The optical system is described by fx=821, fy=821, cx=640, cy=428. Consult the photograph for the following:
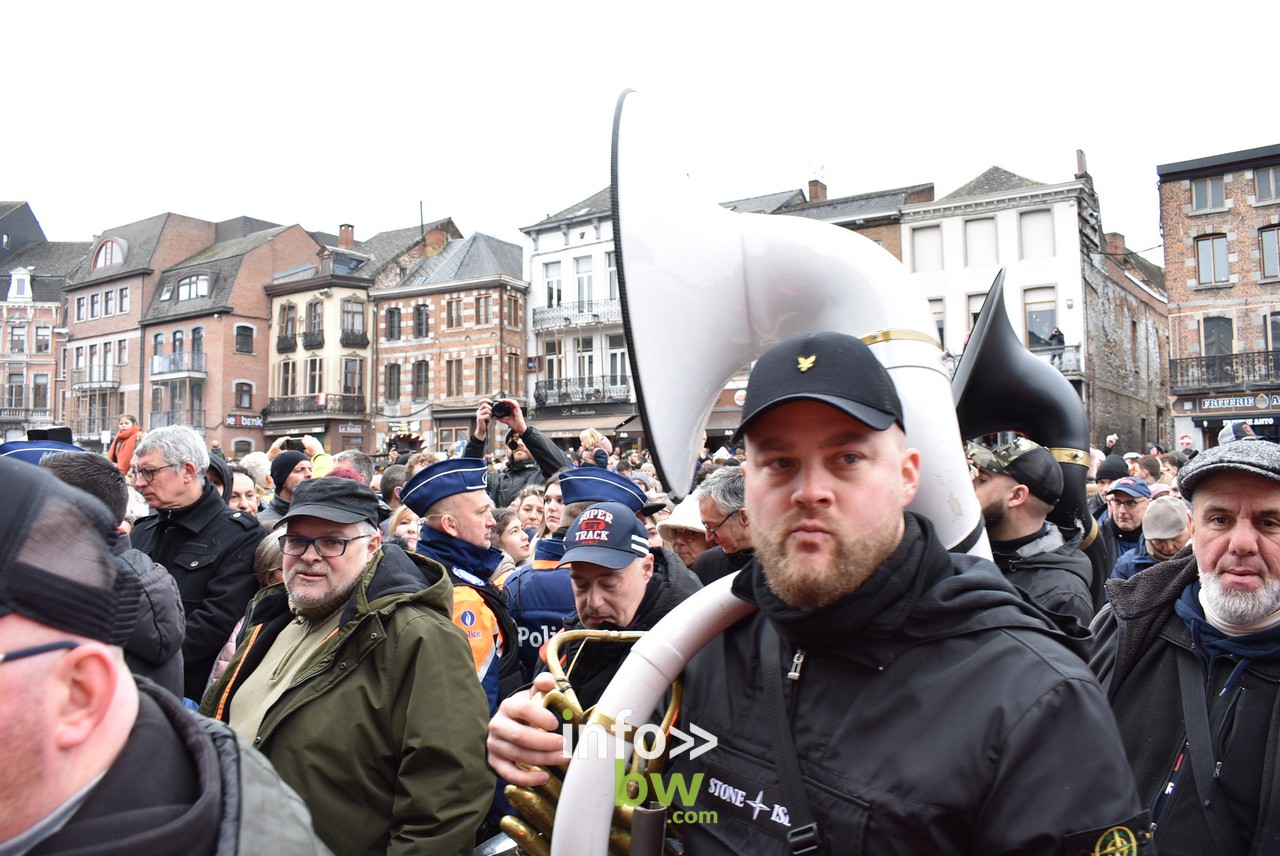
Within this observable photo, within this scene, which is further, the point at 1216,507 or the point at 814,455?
the point at 1216,507

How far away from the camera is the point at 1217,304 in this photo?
25.4 metres

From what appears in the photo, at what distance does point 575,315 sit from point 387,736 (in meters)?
30.8

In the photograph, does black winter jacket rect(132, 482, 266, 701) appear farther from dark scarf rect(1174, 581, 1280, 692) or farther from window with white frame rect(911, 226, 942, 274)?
window with white frame rect(911, 226, 942, 274)

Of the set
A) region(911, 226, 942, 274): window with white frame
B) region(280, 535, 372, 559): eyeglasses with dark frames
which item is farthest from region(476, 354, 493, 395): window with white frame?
region(280, 535, 372, 559): eyeglasses with dark frames

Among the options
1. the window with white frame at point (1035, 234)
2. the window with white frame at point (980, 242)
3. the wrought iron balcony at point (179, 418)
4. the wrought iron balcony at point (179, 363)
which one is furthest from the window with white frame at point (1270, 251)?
the wrought iron balcony at point (179, 418)

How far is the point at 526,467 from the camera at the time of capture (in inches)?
321

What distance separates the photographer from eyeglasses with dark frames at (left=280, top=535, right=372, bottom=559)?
107 inches

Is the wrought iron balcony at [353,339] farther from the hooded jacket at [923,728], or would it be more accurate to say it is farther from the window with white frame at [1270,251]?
the hooded jacket at [923,728]

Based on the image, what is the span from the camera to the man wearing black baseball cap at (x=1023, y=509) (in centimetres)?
348

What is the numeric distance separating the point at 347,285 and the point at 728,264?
3715 cm

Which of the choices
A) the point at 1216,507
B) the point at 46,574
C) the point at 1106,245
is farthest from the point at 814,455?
the point at 1106,245

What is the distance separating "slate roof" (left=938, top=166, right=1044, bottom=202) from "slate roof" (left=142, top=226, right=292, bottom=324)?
103 feet

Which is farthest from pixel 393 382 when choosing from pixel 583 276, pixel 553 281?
pixel 583 276

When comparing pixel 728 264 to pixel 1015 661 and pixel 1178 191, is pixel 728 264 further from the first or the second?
pixel 1178 191
